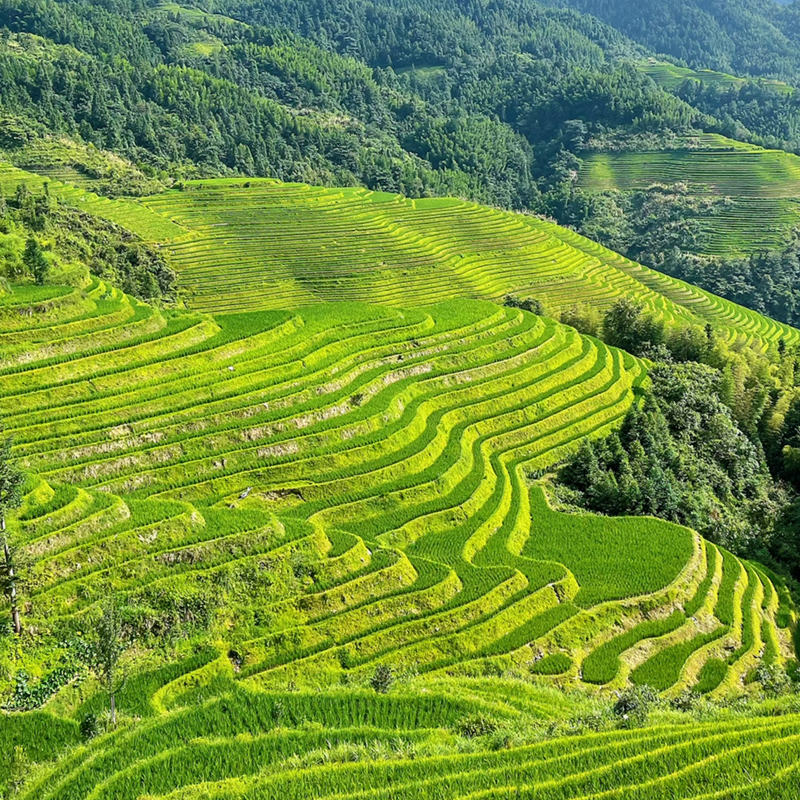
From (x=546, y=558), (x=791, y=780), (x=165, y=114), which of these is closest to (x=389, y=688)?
(x=791, y=780)

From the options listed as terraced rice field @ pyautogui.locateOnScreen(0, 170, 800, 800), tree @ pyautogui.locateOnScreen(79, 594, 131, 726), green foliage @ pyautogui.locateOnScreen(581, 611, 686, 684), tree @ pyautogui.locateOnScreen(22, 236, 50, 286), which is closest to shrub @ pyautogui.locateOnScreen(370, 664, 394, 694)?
terraced rice field @ pyautogui.locateOnScreen(0, 170, 800, 800)

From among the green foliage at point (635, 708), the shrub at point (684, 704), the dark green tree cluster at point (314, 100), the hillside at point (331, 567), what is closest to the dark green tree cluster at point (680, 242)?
the dark green tree cluster at point (314, 100)

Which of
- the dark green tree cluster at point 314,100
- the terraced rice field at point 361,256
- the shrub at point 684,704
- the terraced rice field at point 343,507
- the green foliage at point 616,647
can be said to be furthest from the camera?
the dark green tree cluster at point 314,100

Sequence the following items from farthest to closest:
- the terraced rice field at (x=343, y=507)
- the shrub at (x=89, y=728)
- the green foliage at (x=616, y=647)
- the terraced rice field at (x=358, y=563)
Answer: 1. the green foliage at (x=616, y=647)
2. the terraced rice field at (x=343, y=507)
3. the shrub at (x=89, y=728)
4. the terraced rice field at (x=358, y=563)

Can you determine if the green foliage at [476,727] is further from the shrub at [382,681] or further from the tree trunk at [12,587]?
the tree trunk at [12,587]

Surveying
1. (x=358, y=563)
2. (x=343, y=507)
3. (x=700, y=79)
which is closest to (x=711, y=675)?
(x=358, y=563)

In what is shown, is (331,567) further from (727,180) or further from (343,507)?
(727,180)
